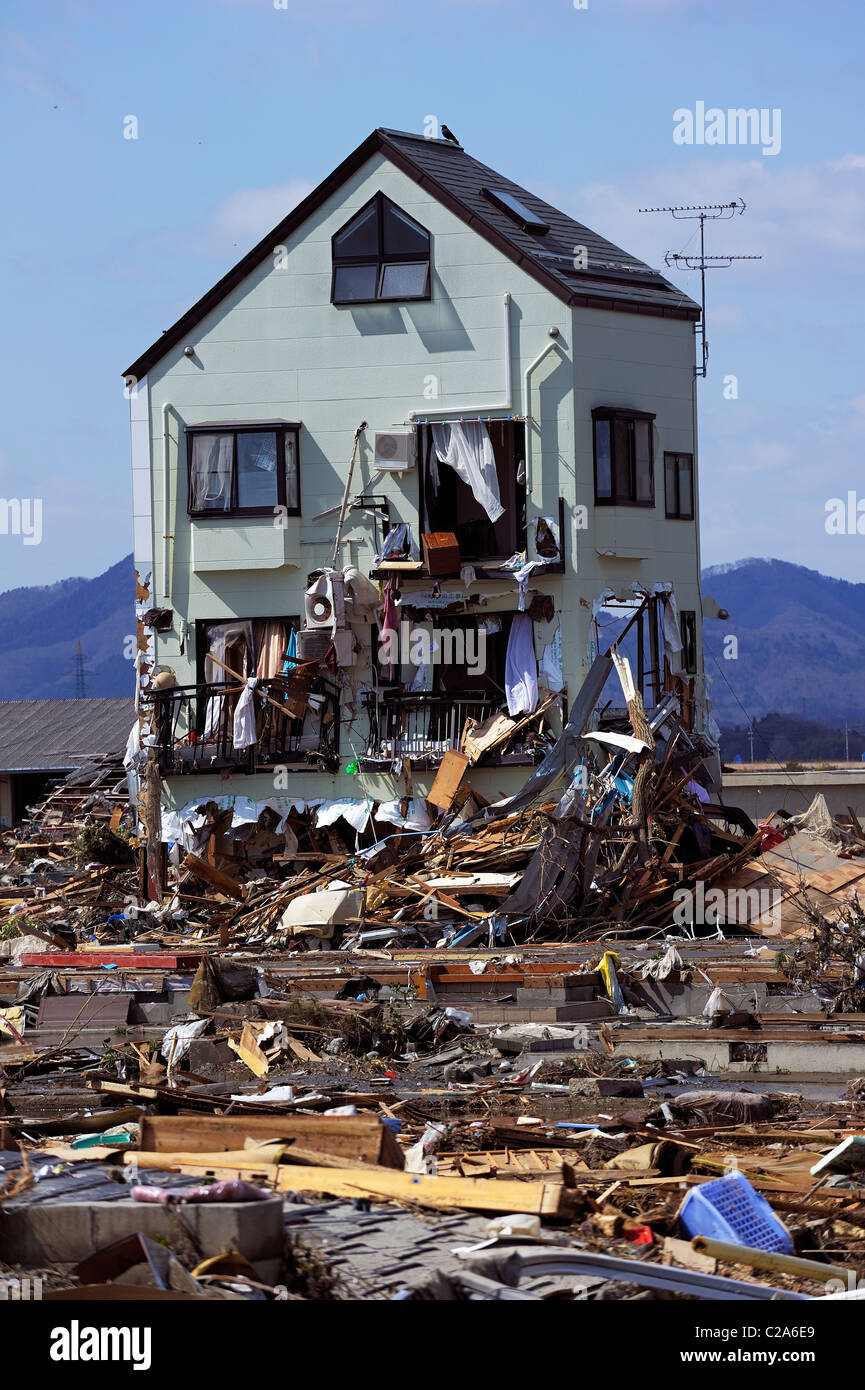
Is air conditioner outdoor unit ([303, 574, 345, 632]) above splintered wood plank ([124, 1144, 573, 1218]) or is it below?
above

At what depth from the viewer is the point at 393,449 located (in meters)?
28.0

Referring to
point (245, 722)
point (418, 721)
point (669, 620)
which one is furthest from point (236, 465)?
point (669, 620)

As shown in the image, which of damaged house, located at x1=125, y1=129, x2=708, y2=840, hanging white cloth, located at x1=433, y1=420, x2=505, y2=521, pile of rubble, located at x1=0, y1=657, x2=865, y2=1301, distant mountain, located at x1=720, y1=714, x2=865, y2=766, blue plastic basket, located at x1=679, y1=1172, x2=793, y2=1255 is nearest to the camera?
pile of rubble, located at x1=0, y1=657, x2=865, y2=1301

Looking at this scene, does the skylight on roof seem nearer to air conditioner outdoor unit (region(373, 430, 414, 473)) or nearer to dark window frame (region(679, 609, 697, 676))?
air conditioner outdoor unit (region(373, 430, 414, 473))

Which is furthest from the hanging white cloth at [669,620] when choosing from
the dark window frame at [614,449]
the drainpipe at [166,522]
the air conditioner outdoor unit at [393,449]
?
the drainpipe at [166,522]

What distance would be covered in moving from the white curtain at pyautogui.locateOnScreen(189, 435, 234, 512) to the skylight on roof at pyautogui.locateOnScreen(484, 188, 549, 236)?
20.2 feet

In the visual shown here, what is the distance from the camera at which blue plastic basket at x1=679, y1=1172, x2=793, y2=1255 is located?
783 cm

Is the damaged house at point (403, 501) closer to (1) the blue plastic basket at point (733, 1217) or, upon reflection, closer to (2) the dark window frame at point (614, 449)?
(2) the dark window frame at point (614, 449)

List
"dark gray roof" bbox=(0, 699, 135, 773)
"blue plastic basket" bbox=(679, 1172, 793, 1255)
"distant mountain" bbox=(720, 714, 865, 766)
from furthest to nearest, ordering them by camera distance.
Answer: "distant mountain" bbox=(720, 714, 865, 766) → "dark gray roof" bbox=(0, 699, 135, 773) → "blue plastic basket" bbox=(679, 1172, 793, 1255)

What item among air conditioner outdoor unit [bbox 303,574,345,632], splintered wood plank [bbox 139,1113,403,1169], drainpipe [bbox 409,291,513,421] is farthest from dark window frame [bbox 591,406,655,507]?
splintered wood plank [bbox 139,1113,403,1169]

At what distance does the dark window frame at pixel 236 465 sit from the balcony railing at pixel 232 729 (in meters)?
2.85

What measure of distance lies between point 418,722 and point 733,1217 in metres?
20.4

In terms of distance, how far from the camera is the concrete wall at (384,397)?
27703 mm
